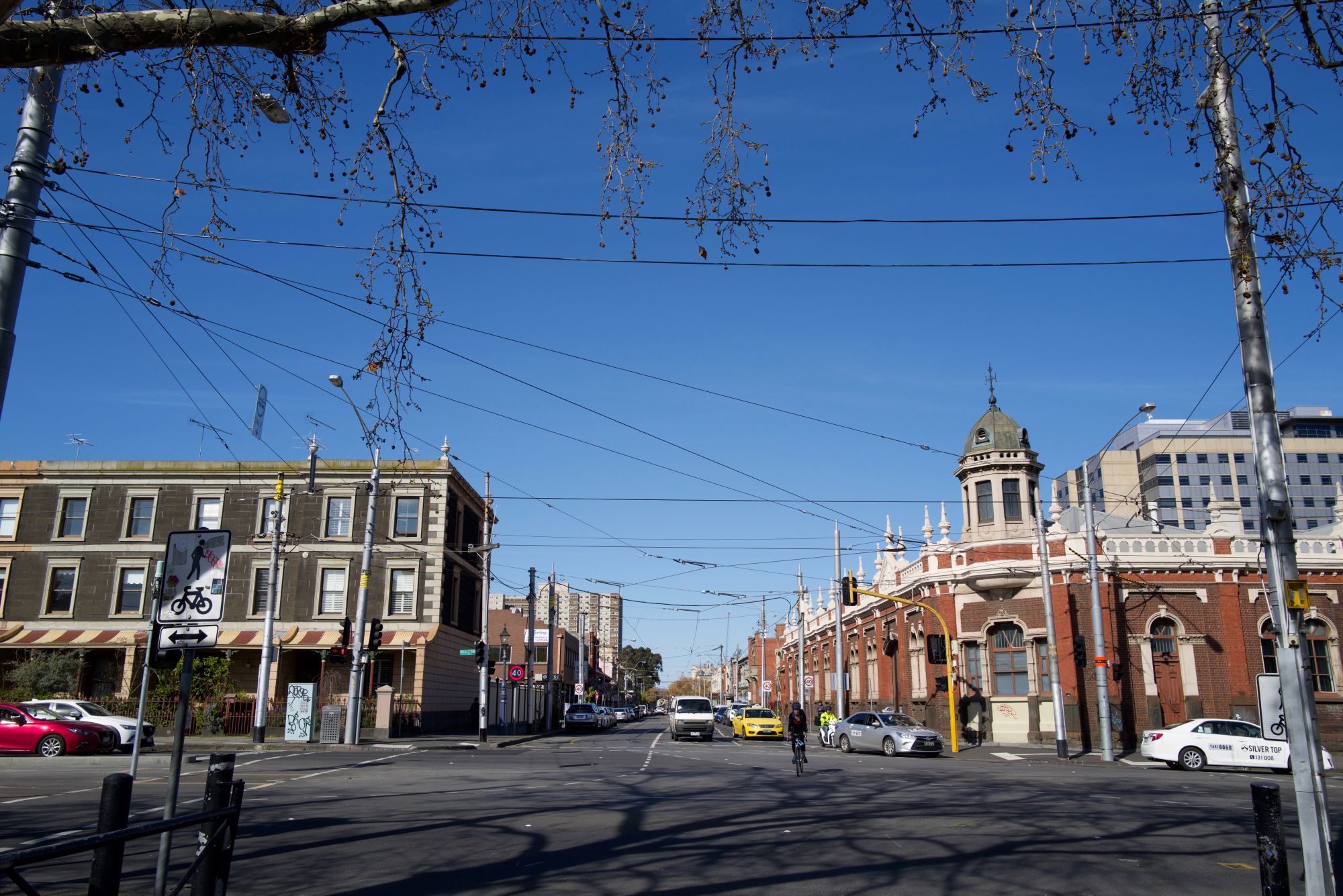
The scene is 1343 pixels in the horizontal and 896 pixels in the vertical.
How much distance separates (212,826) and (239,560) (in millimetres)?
38596

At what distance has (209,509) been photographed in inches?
1658

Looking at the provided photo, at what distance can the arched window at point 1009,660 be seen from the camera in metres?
37.8

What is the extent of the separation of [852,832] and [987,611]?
2906cm

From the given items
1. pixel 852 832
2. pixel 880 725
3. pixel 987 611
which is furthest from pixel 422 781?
pixel 987 611

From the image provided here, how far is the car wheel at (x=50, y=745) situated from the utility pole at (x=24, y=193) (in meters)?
22.7

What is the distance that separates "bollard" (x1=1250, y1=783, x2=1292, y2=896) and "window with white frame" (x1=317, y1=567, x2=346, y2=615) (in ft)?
126

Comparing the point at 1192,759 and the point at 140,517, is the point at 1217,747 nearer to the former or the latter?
the point at 1192,759

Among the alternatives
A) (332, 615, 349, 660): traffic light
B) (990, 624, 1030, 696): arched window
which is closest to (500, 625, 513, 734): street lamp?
(332, 615, 349, 660): traffic light

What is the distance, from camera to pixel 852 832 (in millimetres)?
11602

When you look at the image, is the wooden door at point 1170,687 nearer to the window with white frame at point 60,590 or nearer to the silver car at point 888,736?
the silver car at point 888,736

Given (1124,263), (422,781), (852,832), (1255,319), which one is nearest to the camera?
(1255,319)

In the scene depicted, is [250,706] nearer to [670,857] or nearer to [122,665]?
[122,665]

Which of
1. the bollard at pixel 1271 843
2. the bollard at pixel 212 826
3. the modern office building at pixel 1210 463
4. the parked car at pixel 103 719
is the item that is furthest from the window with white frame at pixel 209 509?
the modern office building at pixel 1210 463

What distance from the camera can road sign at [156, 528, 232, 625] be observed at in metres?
7.50
